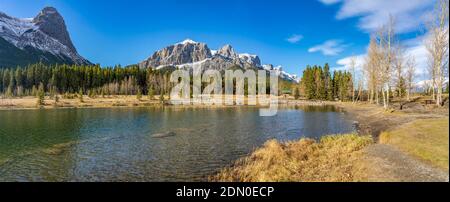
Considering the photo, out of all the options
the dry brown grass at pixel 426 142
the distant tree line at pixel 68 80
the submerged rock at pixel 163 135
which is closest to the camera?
the dry brown grass at pixel 426 142

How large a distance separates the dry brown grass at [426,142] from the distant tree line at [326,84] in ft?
363

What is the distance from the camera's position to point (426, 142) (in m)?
20.9

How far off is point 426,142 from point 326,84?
127m

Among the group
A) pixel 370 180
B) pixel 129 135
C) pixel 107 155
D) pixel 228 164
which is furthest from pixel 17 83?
pixel 370 180

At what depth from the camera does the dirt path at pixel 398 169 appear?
1371 cm

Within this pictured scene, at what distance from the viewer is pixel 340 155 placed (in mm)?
21312

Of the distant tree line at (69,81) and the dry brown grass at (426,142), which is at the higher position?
the distant tree line at (69,81)

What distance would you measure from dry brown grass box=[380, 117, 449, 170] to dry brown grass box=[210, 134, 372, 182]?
2.61 meters

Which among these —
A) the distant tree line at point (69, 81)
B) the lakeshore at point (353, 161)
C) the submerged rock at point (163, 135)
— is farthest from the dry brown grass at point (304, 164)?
the distant tree line at point (69, 81)

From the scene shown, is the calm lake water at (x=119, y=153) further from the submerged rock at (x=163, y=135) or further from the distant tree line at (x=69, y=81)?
the distant tree line at (x=69, y=81)
